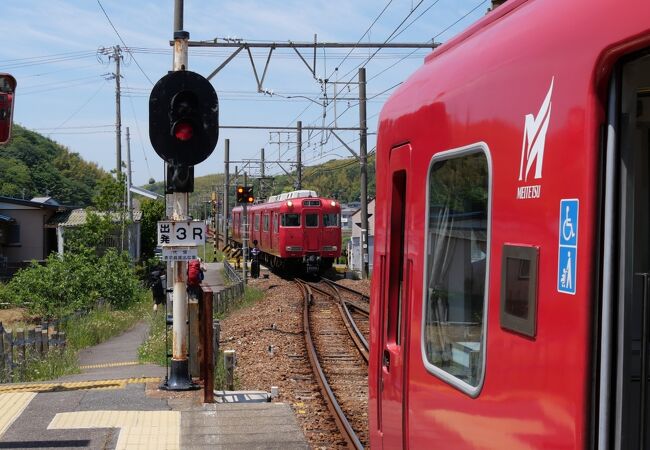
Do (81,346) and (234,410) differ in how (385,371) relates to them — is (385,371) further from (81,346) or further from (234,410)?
(81,346)

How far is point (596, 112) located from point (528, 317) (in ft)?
2.15

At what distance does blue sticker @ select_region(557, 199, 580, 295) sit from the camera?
234cm

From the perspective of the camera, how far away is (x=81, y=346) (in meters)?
17.6

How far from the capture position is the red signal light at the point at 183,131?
9.20m

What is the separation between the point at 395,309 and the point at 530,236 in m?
1.88

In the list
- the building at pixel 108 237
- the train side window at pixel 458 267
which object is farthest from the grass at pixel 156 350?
the building at pixel 108 237

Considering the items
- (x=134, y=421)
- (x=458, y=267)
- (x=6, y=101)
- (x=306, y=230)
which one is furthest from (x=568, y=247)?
(x=306, y=230)

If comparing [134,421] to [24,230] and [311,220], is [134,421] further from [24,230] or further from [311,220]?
[24,230]

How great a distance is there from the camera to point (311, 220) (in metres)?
33.6

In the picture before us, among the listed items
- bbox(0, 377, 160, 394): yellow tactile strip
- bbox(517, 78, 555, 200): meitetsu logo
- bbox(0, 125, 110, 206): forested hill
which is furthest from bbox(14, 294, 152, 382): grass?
bbox(0, 125, 110, 206): forested hill

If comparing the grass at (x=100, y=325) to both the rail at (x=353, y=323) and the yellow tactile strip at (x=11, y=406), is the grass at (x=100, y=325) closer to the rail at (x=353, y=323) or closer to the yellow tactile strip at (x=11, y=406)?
the rail at (x=353, y=323)

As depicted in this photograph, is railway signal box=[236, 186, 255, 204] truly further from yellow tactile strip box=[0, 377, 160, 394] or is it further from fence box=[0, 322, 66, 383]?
yellow tactile strip box=[0, 377, 160, 394]

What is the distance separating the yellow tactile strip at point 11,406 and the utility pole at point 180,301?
1.50 meters

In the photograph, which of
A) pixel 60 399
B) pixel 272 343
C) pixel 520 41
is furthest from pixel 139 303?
pixel 520 41
